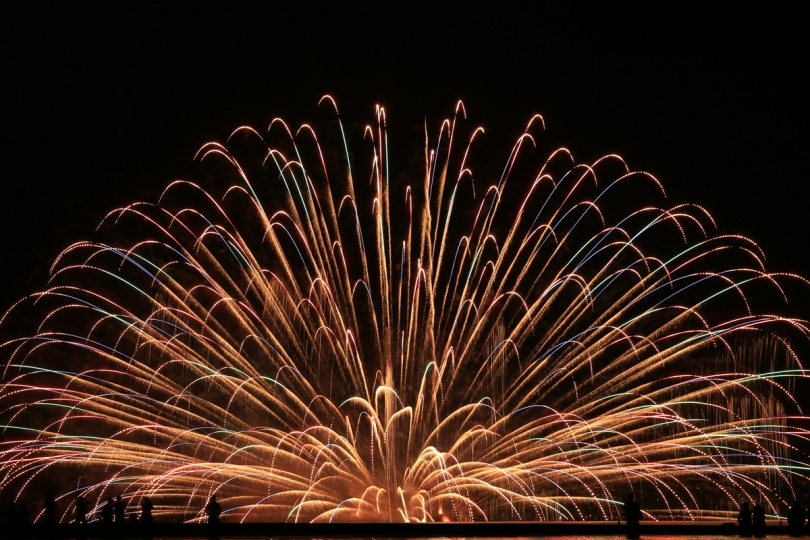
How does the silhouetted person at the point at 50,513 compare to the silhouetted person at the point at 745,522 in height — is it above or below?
above

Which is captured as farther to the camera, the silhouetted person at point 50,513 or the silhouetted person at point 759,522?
the silhouetted person at point 759,522

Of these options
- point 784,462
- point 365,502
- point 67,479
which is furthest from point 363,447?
point 784,462

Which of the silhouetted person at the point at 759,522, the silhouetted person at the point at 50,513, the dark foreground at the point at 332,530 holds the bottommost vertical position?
the silhouetted person at the point at 759,522

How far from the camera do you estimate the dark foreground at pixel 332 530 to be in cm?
3086

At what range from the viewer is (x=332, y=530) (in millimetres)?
30859

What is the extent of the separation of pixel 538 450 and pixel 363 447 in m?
7.59

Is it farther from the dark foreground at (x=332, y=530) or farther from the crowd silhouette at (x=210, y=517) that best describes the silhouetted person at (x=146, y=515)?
the dark foreground at (x=332, y=530)

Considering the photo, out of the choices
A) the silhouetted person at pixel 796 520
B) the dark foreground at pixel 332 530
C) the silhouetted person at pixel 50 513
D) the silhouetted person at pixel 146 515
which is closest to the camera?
the dark foreground at pixel 332 530

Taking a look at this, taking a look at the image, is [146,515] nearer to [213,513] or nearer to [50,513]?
[213,513]

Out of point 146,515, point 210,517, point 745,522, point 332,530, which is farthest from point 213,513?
point 745,522

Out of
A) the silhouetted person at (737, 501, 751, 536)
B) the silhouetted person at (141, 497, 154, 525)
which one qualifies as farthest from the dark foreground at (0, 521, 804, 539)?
the silhouetted person at (737, 501, 751, 536)

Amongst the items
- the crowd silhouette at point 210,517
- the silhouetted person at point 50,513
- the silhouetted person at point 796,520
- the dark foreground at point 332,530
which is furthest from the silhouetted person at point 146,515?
the silhouetted person at point 796,520

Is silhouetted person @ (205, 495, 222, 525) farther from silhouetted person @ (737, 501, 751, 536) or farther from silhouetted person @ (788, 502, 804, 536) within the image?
silhouetted person @ (788, 502, 804, 536)

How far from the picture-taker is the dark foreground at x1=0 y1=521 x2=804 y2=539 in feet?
101
